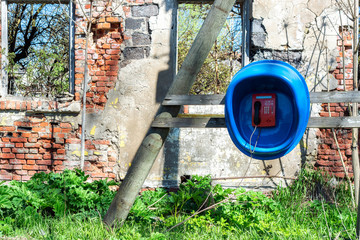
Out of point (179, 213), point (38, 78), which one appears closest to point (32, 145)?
point (38, 78)

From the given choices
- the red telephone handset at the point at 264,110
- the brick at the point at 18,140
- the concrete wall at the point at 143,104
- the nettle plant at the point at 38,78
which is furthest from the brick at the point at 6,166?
the red telephone handset at the point at 264,110

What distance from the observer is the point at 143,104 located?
14.2 ft

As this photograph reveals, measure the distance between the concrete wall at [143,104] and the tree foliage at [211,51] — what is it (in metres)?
3.31

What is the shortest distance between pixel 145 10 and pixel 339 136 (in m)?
2.96

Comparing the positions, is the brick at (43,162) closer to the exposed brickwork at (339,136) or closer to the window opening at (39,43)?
the window opening at (39,43)

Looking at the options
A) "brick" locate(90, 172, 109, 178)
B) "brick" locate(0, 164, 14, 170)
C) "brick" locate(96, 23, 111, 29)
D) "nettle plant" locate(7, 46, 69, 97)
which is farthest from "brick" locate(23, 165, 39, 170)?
"brick" locate(96, 23, 111, 29)

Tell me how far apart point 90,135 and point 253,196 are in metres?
2.21

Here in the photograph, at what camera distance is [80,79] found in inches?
172

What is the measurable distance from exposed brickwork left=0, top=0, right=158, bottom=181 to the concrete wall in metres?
0.01

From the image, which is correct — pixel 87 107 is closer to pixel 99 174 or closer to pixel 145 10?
pixel 99 174

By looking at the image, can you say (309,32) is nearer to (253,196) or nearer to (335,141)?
(335,141)

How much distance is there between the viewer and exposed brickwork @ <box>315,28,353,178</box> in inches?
165

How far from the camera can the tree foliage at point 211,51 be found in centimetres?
768

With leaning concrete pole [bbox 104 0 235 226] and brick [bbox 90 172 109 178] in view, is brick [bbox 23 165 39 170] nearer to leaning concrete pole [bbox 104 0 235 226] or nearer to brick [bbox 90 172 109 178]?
brick [bbox 90 172 109 178]
